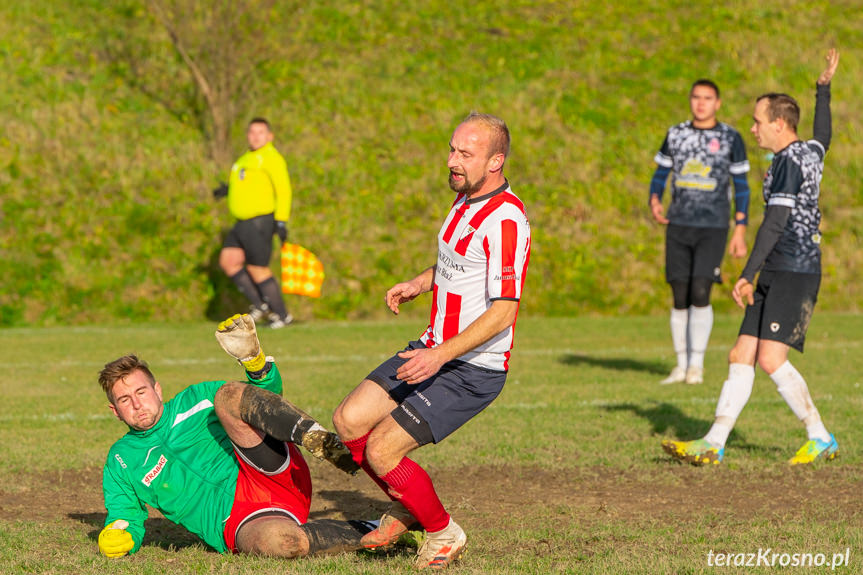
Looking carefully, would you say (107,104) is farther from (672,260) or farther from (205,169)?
(672,260)

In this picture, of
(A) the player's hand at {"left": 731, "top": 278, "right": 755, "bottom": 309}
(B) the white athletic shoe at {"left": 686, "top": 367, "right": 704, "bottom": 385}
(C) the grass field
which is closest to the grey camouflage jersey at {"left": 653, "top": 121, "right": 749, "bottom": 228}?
(B) the white athletic shoe at {"left": 686, "top": 367, "right": 704, "bottom": 385}

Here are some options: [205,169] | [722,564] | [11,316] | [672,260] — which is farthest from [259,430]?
[205,169]

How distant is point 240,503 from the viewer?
17.2ft

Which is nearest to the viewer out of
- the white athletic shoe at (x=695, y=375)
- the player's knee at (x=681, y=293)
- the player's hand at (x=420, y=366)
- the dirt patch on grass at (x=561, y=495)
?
the player's hand at (x=420, y=366)

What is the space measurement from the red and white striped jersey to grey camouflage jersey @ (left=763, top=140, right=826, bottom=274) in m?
2.73

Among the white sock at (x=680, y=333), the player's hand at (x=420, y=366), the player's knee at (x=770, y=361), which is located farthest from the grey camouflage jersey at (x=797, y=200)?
the white sock at (x=680, y=333)

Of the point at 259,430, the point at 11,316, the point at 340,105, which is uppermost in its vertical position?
the point at 340,105

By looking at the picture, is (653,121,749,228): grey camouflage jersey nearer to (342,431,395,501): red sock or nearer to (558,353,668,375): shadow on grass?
(558,353,668,375): shadow on grass

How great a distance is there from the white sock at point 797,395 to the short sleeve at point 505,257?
123 inches

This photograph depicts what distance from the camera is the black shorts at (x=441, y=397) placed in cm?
495

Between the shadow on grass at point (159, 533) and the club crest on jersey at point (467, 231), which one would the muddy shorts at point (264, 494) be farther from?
the club crest on jersey at point (467, 231)

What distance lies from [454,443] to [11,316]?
10.0 metres

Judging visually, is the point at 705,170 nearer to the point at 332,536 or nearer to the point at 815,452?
the point at 815,452

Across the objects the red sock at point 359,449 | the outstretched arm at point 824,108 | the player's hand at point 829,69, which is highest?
the player's hand at point 829,69
